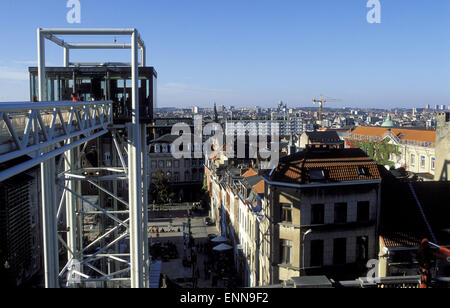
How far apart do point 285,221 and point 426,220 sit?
751 centimetres

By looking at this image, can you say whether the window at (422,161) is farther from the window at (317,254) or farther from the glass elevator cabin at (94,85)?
the glass elevator cabin at (94,85)

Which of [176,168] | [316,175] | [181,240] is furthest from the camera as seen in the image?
[176,168]

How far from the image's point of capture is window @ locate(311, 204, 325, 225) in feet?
70.1

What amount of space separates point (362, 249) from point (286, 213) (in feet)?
14.5

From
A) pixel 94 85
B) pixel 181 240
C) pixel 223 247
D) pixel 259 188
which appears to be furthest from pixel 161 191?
pixel 94 85

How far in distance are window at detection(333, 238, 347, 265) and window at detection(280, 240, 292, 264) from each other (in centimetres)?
229

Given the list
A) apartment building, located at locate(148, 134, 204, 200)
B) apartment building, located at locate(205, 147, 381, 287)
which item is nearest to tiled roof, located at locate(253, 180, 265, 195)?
apartment building, located at locate(205, 147, 381, 287)

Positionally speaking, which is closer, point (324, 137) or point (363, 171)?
point (363, 171)

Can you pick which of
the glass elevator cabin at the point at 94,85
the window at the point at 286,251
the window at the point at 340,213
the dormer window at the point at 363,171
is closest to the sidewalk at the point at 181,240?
the window at the point at 286,251

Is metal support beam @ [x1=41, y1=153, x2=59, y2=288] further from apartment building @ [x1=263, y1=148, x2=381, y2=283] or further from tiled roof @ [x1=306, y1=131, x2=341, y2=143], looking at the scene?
tiled roof @ [x1=306, y1=131, x2=341, y2=143]

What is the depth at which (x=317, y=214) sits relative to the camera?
2142 centimetres

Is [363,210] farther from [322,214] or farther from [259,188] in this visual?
[259,188]

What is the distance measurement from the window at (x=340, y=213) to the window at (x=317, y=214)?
A: 0.71 m

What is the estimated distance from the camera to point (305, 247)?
2139cm
